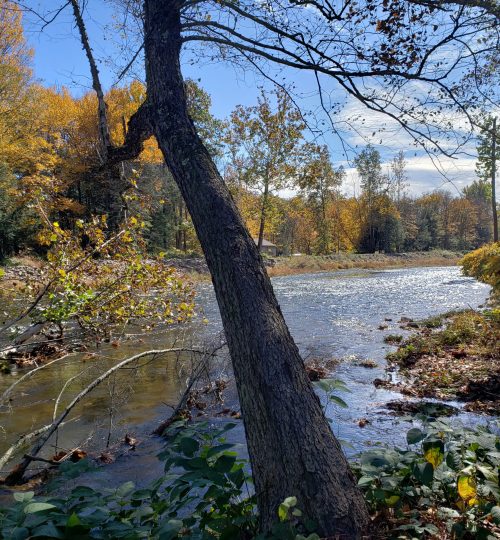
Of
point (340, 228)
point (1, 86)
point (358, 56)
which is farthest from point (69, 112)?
point (340, 228)

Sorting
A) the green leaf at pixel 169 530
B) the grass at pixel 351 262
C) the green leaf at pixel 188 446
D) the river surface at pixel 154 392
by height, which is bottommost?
the river surface at pixel 154 392

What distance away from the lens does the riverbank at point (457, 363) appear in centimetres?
676

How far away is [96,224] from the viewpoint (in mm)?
7488

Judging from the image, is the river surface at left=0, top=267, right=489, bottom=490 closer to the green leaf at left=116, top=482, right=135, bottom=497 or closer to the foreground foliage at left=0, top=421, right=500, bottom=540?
the foreground foliage at left=0, top=421, right=500, bottom=540

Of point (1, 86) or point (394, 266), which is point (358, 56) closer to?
point (1, 86)

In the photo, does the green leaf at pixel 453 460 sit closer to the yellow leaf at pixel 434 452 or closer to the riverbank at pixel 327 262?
the yellow leaf at pixel 434 452

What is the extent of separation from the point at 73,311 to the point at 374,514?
4.57 meters

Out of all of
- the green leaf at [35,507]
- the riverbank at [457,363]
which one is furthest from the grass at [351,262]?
the green leaf at [35,507]

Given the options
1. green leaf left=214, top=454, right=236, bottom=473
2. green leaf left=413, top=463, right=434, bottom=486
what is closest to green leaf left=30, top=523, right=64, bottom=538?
green leaf left=214, top=454, right=236, bottom=473

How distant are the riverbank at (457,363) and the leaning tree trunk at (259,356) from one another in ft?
15.4

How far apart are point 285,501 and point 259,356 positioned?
2.40 feet

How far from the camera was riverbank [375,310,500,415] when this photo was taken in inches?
266

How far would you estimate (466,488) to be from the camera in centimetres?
235

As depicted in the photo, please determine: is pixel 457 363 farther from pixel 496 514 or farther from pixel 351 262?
pixel 351 262
